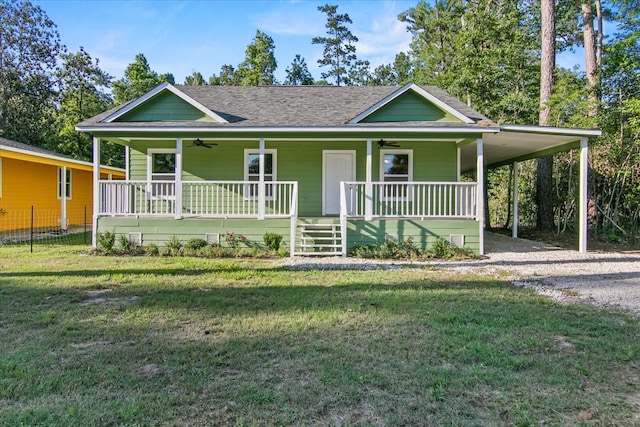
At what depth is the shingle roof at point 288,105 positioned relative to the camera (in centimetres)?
979

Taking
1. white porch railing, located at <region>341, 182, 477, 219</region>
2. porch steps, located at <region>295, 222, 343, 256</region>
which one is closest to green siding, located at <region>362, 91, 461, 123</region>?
white porch railing, located at <region>341, 182, 477, 219</region>

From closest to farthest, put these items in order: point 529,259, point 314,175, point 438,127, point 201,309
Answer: point 201,309 < point 529,259 < point 438,127 < point 314,175

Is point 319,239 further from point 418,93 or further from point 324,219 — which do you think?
point 418,93

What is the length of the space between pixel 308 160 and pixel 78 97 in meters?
23.3

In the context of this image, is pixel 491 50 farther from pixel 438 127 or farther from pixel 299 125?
pixel 299 125

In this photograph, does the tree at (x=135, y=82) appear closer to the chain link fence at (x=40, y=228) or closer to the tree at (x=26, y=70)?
the tree at (x=26, y=70)

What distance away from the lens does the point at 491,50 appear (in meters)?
17.7

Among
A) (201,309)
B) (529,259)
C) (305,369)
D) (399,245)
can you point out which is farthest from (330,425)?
(529,259)

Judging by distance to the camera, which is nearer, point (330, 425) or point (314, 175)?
point (330, 425)

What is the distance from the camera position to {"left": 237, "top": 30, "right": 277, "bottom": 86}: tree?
29703 millimetres

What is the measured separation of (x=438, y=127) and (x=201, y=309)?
277 inches

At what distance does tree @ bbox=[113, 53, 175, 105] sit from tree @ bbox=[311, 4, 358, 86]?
1322cm

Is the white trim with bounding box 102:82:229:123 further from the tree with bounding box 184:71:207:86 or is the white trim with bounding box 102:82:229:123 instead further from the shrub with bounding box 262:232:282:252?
the tree with bounding box 184:71:207:86

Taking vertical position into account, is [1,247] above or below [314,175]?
below
